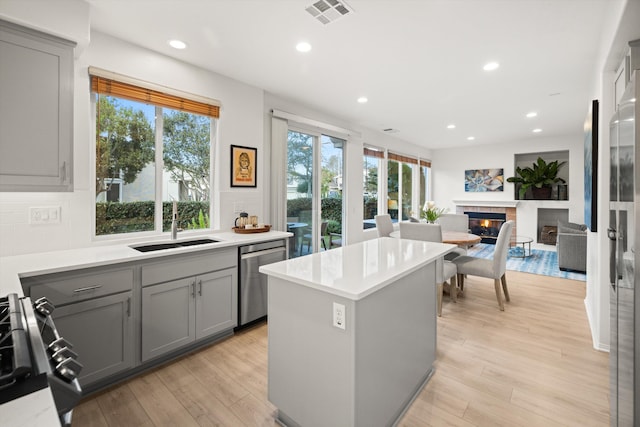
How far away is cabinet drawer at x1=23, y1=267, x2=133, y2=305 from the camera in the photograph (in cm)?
182

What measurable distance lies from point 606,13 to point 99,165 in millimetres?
4218

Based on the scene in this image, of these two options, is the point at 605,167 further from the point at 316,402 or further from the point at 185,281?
the point at 185,281

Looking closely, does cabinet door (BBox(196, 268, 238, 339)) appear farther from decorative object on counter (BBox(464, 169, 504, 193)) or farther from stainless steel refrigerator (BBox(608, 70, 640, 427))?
decorative object on counter (BBox(464, 169, 504, 193))

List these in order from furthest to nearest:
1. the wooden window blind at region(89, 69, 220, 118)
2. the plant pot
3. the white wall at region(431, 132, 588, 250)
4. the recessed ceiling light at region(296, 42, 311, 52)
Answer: the plant pot < the white wall at region(431, 132, 588, 250) < the recessed ceiling light at region(296, 42, 311, 52) < the wooden window blind at region(89, 69, 220, 118)

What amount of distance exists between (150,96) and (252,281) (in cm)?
198

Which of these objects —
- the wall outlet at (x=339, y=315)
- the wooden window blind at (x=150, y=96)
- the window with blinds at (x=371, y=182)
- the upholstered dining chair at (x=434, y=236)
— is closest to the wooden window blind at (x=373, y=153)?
the window with blinds at (x=371, y=182)

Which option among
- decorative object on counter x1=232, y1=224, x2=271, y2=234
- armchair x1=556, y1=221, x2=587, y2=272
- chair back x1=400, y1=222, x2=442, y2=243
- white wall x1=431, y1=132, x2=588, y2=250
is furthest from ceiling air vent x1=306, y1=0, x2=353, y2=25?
white wall x1=431, y1=132, x2=588, y2=250

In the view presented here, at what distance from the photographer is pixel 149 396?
208 centimetres

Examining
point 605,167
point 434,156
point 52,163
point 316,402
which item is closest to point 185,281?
point 52,163

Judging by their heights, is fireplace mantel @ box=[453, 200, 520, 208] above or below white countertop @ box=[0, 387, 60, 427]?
above

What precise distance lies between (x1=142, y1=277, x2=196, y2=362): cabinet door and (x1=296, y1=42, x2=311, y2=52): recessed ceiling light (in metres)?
2.27

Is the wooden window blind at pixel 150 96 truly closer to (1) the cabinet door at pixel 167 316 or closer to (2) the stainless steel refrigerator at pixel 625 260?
(1) the cabinet door at pixel 167 316

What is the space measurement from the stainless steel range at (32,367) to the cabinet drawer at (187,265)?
129 cm

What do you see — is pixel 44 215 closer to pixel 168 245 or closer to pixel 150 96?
pixel 168 245
